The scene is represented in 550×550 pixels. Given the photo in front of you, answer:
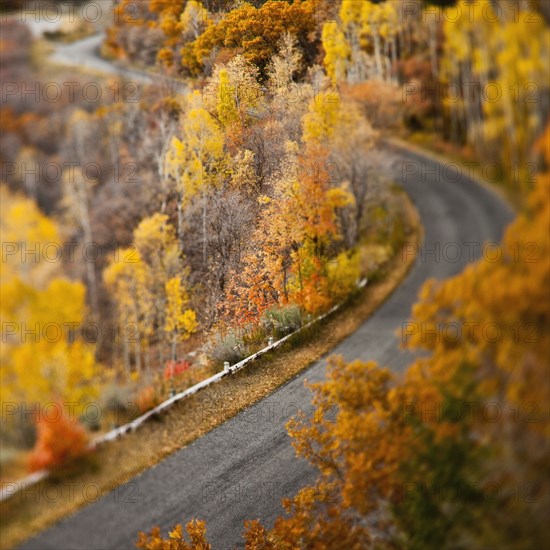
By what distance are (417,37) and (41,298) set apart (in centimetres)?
194

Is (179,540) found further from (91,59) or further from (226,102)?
(91,59)

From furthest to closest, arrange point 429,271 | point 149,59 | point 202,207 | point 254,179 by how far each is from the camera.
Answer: point 149,59 → point 202,207 → point 254,179 → point 429,271

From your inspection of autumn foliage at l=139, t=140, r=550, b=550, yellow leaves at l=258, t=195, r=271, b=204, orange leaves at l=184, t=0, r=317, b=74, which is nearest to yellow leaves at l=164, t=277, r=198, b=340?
yellow leaves at l=258, t=195, r=271, b=204

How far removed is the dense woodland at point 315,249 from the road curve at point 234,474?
0.07m

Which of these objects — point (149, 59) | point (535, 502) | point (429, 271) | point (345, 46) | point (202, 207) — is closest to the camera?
point (535, 502)

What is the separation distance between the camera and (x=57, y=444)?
193 cm

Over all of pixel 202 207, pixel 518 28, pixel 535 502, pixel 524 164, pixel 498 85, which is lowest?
pixel 535 502

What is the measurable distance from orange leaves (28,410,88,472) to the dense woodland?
0.01 m

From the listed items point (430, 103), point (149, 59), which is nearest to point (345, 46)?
point (430, 103)

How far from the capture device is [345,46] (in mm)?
2387

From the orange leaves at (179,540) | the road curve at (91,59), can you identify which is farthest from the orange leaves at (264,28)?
the orange leaves at (179,540)

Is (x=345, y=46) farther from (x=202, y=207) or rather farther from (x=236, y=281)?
(x=236, y=281)

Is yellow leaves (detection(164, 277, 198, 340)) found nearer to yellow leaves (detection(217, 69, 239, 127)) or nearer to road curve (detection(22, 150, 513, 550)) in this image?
road curve (detection(22, 150, 513, 550))

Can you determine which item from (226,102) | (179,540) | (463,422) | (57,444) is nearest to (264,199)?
(226,102)
